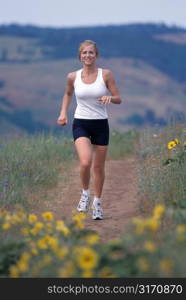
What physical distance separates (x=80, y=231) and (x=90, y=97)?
8.62ft

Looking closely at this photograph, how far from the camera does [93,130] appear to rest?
26.7 feet

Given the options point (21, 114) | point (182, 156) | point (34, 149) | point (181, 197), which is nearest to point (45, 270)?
point (181, 197)

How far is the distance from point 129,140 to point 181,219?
1086 cm

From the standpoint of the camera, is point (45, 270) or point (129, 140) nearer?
point (45, 270)

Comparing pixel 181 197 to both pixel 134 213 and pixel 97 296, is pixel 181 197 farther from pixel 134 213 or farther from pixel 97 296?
pixel 97 296

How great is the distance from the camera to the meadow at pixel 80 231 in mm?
4340

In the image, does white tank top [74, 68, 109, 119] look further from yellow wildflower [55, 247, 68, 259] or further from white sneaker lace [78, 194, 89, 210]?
yellow wildflower [55, 247, 68, 259]

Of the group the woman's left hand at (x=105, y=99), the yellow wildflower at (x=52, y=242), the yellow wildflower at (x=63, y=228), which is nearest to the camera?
the yellow wildflower at (x=52, y=242)

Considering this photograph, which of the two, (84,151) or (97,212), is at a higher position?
(84,151)

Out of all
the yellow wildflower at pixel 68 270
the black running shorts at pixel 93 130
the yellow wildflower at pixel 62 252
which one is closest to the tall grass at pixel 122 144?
the black running shorts at pixel 93 130

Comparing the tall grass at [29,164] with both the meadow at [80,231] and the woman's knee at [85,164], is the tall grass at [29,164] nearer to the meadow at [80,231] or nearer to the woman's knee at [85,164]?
the meadow at [80,231]

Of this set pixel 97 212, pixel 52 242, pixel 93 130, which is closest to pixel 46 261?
pixel 52 242

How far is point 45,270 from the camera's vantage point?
449cm

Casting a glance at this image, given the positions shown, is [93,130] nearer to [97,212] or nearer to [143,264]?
[97,212]
